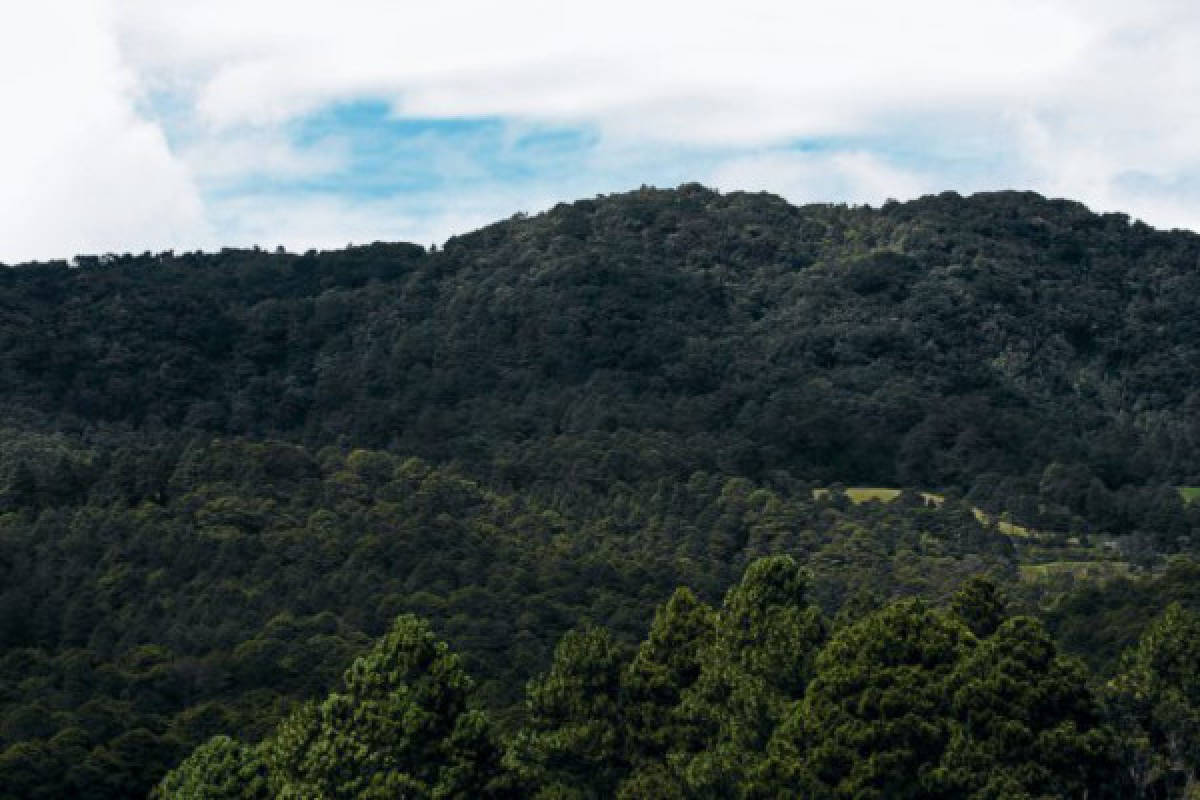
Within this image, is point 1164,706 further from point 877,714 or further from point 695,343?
point 695,343

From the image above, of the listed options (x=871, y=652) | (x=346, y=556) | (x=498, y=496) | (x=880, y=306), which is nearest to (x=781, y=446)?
(x=498, y=496)

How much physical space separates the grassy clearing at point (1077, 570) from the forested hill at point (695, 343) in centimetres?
2039

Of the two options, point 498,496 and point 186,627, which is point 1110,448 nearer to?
point 498,496

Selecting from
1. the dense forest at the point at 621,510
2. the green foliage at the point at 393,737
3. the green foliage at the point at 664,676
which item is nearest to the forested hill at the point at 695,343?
the dense forest at the point at 621,510

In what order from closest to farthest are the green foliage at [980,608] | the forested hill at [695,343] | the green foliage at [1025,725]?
the green foliage at [1025,725], the green foliage at [980,608], the forested hill at [695,343]

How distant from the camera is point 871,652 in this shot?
173 ft

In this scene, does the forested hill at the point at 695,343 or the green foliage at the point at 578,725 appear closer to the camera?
the green foliage at the point at 578,725

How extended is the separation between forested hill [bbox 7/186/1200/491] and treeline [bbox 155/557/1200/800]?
57.7 metres

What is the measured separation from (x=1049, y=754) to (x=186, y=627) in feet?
135

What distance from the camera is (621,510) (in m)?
110

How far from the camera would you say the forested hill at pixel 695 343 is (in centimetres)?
12594

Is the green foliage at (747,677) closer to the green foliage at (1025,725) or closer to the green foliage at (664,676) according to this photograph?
the green foliage at (664,676)

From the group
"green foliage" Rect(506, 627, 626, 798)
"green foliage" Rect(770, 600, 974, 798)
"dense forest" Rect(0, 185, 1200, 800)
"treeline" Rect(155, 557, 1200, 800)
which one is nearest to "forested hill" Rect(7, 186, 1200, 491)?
"dense forest" Rect(0, 185, 1200, 800)

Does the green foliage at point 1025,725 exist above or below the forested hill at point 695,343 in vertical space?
below
